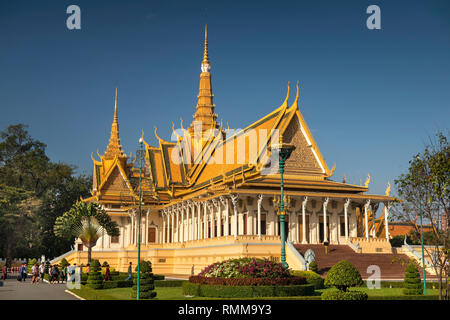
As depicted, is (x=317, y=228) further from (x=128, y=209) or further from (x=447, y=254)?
(x=447, y=254)

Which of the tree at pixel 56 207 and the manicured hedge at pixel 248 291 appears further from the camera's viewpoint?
the tree at pixel 56 207

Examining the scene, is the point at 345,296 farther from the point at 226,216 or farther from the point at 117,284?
the point at 226,216

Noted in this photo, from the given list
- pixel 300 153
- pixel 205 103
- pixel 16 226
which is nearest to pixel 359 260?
pixel 300 153

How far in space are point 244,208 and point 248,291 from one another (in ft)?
64.6

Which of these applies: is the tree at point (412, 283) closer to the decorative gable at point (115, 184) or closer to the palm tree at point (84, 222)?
the palm tree at point (84, 222)

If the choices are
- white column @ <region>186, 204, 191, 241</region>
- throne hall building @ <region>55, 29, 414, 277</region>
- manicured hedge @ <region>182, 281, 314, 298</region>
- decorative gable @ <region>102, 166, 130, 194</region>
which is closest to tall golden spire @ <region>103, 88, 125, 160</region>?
decorative gable @ <region>102, 166, 130, 194</region>

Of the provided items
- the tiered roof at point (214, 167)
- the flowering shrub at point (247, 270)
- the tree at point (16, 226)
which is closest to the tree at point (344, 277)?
the flowering shrub at point (247, 270)

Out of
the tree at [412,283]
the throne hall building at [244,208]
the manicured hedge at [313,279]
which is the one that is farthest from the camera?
the throne hall building at [244,208]

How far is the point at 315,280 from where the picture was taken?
2766 cm

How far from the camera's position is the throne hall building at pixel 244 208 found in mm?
39125

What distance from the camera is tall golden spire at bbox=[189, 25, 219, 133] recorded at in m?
63.4

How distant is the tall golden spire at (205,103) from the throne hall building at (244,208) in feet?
14.3

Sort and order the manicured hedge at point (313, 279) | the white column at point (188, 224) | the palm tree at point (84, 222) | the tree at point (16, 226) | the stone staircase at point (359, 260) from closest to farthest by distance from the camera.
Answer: the manicured hedge at point (313, 279) → the stone staircase at point (359, 260) → the palm tree at point (84, 222) → the white column at point (188, 224) → the tree at point (16, 226)
